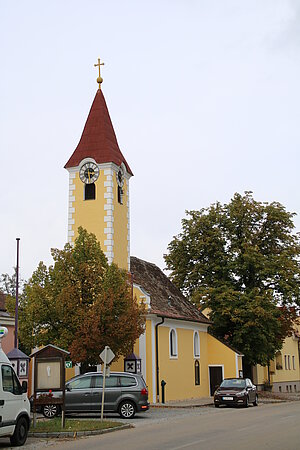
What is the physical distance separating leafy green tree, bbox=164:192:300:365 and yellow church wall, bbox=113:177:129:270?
25.2 ft

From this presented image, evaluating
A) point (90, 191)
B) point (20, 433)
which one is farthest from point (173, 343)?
point (20, 433)

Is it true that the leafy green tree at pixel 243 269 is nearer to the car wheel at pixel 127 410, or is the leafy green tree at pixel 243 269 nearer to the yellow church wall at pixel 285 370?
the yellow church wall at pixel 285 370

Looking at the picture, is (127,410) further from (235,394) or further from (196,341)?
(196,341)

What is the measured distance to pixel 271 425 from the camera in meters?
18.1

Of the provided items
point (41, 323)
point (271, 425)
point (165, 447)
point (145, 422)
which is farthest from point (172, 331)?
point (165, 447)

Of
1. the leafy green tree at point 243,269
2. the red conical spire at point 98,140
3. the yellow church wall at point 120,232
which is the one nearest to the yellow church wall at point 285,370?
the leafy green tree at point 243,269

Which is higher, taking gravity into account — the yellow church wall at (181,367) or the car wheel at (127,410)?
the yellow church wall at (181,367)

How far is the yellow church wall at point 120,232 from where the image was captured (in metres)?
34.2

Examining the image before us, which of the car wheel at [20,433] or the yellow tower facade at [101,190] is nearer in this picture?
the car wheel at [20,433]

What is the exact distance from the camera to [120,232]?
1369 inches

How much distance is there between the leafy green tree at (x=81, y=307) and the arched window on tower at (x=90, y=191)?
21.6 feet

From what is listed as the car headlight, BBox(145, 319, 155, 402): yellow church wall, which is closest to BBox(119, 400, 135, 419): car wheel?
the car headlight

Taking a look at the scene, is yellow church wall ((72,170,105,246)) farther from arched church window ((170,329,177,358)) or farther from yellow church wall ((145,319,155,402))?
arched church window ((170,329,177,358))

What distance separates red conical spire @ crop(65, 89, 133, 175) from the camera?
114 feet
